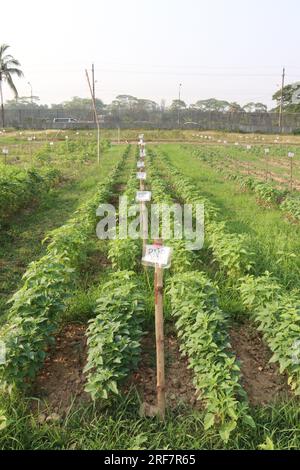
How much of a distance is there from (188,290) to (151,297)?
0.87 metres

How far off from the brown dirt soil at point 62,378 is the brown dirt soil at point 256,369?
52.2 inches

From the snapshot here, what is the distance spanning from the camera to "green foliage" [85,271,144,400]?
2.90 meters

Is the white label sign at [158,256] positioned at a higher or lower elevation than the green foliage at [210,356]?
higher

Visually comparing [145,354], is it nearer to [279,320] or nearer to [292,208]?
[279,320]

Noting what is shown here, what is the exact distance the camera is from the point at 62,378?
3.40m

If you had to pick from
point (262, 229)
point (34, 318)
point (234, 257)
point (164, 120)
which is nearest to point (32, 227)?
point (262, 229)

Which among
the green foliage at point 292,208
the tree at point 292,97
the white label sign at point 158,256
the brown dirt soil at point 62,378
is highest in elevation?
the tree at point 292,97

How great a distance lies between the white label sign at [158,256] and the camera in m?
2.77

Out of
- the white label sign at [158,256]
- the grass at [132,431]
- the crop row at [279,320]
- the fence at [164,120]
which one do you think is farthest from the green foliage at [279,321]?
the fence at [164,120]

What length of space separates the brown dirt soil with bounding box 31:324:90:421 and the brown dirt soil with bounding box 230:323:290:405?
4.35ft

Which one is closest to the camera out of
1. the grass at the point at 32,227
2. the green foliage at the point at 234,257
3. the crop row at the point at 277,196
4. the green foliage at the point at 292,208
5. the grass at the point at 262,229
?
the green foliage at the point at 234,257

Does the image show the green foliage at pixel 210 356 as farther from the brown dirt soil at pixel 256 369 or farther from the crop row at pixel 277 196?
the crop row at pixel 277 196
